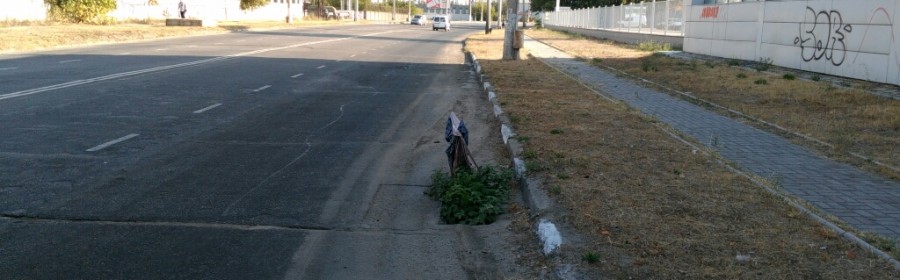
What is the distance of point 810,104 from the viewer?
13211mm

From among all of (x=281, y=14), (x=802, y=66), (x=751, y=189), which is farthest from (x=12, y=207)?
(x=281, y=14)

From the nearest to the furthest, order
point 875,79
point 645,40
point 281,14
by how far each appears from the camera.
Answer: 1. point 875,79
2. point 645,40
3. point 281,14

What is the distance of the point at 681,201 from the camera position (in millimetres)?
6281

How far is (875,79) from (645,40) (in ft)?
68.6

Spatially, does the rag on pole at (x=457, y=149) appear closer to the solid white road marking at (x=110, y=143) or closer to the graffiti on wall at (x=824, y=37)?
the solid white road marking at (x=110, y=143)

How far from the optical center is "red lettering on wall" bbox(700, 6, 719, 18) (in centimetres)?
2651

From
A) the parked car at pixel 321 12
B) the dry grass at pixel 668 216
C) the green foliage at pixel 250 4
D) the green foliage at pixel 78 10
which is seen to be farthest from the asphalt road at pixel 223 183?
the parked car at pixel 321 12

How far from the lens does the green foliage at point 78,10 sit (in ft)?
143

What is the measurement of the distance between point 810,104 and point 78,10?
41.3 metres

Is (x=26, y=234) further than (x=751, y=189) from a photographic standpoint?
No

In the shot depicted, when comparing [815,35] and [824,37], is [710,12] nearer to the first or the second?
[815,35]

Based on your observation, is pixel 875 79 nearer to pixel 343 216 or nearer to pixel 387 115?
pixel 387 115

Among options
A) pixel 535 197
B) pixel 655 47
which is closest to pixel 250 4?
pixel 655 47

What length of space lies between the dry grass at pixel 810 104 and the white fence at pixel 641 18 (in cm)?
1364
